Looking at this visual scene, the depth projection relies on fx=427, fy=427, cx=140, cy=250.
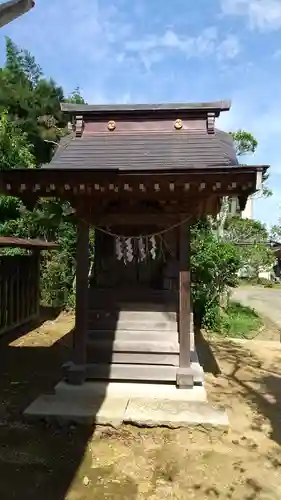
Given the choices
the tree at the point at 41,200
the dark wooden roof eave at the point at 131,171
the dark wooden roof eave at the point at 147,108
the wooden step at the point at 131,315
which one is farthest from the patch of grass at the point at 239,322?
the dark wooden roof eave at the point at 131,171

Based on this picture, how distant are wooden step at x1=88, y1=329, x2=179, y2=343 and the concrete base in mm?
677

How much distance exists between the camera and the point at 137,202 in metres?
6.64

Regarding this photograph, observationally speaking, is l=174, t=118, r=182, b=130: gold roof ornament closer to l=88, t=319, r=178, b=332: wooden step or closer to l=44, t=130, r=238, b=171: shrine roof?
l=44, t=130, r=238, b=171: shrine roof

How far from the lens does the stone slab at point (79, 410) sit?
16.8 ft

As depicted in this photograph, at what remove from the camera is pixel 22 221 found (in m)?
14.9

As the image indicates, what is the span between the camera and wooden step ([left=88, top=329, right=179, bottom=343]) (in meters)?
6.54

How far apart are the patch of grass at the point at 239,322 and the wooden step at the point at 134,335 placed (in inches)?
242

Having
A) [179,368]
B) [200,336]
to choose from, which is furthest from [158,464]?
[200,336]

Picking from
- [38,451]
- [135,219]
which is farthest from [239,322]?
[38,451]

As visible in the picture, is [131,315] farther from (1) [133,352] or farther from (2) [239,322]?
(2) [239,322]

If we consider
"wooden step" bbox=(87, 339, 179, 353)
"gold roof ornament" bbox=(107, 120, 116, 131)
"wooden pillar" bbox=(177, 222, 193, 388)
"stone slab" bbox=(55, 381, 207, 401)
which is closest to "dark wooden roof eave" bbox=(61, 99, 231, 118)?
"gold roof ornament" bbox=(107, 120, 116, 131)

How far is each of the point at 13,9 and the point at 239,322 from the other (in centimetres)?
1255

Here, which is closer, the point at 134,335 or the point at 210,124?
the point at 134,335

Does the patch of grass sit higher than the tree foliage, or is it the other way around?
the tree foliage
